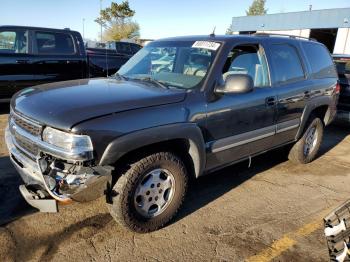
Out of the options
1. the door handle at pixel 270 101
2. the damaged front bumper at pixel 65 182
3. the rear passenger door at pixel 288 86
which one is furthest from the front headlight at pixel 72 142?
the rear passenger door at pixel 288 86

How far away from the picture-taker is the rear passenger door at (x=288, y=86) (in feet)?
14.4

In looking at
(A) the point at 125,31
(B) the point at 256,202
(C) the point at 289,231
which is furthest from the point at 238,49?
(A) the point at 125,31

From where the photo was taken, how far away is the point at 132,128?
2.90 metres

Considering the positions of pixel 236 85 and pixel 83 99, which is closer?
pixel 83 99

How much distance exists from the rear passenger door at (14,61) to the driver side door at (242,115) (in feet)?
16.9

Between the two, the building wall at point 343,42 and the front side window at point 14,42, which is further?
the building wall at point 343,42

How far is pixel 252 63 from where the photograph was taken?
168 inches

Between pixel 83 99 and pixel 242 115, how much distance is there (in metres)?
1.71

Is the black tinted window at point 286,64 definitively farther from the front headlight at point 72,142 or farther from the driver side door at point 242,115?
the front headlight at point 72,142

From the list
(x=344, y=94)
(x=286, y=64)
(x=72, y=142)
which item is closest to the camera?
(x=72, y=142)

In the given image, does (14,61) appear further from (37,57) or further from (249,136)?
(249,136)

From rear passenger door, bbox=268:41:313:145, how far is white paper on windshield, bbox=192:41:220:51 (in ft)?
2.80

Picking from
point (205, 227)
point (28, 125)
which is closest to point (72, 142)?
point (28, 125)

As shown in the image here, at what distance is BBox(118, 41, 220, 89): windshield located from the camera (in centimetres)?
372
